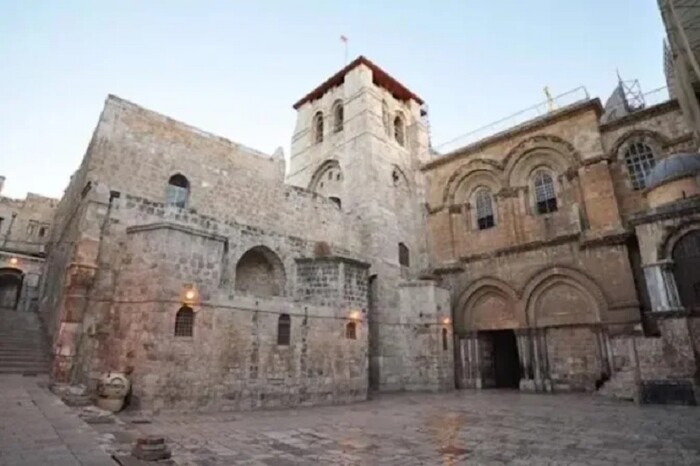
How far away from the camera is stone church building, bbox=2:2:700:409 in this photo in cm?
1052

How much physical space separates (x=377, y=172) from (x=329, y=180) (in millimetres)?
3498

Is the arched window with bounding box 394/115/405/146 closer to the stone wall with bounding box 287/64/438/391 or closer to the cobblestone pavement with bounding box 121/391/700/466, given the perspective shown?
the stone wall with bounding box 287/64/438/391

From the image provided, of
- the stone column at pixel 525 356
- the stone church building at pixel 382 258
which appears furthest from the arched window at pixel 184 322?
the stone column at pixel 525 356

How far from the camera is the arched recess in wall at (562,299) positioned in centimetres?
1547

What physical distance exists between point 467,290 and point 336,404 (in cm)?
929

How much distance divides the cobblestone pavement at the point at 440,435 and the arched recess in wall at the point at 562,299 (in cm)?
522

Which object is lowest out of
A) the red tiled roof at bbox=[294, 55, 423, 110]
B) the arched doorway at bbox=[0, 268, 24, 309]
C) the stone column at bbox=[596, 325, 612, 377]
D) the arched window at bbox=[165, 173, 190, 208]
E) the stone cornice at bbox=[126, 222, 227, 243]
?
the stone column at bbox=[596, 325, 612, 377]

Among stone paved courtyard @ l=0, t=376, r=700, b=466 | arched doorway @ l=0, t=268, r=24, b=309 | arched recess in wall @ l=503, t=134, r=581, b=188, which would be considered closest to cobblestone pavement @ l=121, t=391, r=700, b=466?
stone paved courtyard @ l=0, t=376, r=700, b=466

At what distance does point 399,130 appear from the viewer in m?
23.8

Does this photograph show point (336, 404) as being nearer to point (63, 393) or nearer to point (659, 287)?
point (63, 393)

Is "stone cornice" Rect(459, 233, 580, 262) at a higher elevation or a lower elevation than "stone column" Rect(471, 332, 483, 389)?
higher

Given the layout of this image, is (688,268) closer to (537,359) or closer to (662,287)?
(662,287)

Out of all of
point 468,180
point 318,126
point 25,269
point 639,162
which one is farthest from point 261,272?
point 25,269

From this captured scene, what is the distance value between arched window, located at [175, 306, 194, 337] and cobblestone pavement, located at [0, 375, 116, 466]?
2706 millimetres
